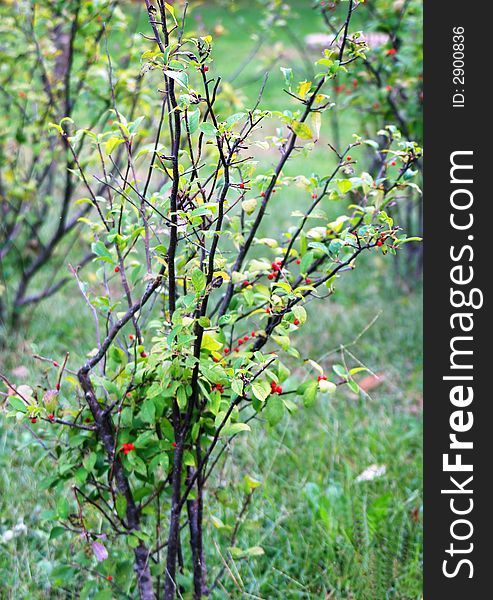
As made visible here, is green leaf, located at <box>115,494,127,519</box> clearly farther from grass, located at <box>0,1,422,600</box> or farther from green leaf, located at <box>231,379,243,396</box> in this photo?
green leaf, located at <box>231,379,243,396</box>

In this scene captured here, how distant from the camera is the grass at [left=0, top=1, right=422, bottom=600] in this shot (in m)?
2.05

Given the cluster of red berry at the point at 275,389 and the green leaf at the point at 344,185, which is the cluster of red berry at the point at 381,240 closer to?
the green leaf at the point at 344,185

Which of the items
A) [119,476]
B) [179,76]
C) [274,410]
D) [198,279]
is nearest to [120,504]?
[119,476]

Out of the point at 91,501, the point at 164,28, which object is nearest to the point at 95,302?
the point at 91,501

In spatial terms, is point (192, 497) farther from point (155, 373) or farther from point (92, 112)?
point (92, 112)

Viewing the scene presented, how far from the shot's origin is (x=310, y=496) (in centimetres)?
239

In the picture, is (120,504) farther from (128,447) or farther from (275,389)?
(275,389)

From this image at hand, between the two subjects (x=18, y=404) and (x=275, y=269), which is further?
(x=275, y=269)

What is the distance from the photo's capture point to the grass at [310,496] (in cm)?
205

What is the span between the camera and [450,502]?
1.73 metres

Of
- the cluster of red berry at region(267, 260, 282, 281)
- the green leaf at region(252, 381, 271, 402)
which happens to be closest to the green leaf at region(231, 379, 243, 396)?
the green leaf at region(252, 381, 271, 402)

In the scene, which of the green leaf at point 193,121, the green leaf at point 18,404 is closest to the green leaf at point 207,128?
the green leaf at point 193,121

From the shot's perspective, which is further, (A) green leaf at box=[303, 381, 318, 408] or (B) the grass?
(B) the grass

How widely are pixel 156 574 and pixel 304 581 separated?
47 cm
